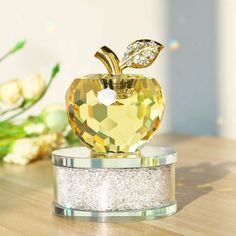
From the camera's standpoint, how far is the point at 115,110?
2.29 feet

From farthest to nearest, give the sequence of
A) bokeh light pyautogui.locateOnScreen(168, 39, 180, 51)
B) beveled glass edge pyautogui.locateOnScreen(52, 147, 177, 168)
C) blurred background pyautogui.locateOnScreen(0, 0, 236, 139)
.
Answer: bokeh light pyautogui.locateOnScreen(168, 39, 180, 51), blurred background pyautogui.locateOnScreen(0, 0, 236, 139), beveled glass edge pyautogui.locateOnScreen(52, 147, 177, 168)

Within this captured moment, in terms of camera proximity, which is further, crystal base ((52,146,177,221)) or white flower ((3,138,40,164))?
white flower ((3,138,40,164))

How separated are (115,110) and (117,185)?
0.07m

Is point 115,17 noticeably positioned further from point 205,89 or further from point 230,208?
point 230,208

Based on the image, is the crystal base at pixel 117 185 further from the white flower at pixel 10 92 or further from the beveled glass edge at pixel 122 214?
the white flower at pixel 10 92

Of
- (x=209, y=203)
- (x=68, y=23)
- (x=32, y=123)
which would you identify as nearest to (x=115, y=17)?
(x=68, y=23)

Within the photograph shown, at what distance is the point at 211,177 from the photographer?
0.95 metres

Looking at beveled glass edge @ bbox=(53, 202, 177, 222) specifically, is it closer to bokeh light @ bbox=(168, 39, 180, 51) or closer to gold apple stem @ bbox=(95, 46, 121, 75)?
gold apple stem @ bbox=(95, 46, 121, 75)

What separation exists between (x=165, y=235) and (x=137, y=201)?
0.07m

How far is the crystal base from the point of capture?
0.69 meters

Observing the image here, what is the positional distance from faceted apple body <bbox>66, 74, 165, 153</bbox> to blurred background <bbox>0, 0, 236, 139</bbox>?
82 centimetres

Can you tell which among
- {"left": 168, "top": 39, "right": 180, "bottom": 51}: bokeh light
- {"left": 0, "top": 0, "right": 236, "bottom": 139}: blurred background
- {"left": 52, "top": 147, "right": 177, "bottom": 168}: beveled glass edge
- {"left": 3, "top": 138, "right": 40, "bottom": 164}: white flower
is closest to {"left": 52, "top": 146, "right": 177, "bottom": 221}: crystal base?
{"left": 52, "top": 147, "right": 177, "bottom": 168}: beveled glass edge

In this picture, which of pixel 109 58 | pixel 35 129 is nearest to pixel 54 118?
pixel 35 129

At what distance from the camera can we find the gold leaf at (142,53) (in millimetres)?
728
